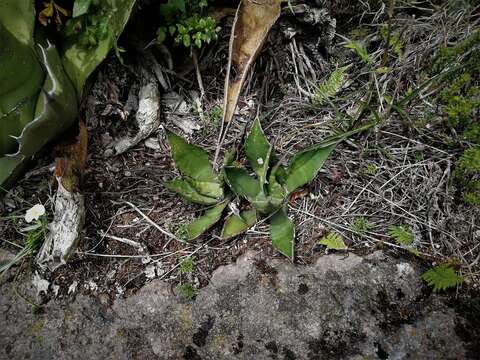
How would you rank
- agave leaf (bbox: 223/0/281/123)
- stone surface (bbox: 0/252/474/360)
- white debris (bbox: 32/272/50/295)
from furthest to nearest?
1. agave leaf (bbox: 223/0/281/123)
2. white debris (bbox: 32/272/50/295)
3. stone surface (bbox: 0/252/474/360)

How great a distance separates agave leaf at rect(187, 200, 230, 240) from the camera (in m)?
1.45

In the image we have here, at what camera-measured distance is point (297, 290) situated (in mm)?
1346

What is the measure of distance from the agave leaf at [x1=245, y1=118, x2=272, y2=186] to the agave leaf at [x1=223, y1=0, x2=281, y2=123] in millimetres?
214

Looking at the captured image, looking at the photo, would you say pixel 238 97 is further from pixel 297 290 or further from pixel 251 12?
pixel 297 290

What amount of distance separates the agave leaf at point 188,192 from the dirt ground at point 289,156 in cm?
7

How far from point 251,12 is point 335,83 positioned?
47cm

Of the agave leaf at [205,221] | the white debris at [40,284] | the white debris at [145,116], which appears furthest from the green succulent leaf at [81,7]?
the white debris at [40,284]

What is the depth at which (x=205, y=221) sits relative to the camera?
4.88ft

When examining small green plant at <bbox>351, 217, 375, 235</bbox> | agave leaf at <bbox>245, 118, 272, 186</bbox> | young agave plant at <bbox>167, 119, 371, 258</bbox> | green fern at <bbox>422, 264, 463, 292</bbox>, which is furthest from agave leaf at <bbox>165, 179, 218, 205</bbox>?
green fern at <bbox>422, 264, 463, 292</bbox>

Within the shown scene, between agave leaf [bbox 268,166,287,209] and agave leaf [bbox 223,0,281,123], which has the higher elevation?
agave leaf [bbox 223,0,281,123]

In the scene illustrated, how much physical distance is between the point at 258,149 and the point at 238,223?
0.30m

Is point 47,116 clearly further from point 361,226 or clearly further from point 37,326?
point 361,226

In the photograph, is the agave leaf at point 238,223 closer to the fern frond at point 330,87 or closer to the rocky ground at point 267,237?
the rocky ground at point 267,237

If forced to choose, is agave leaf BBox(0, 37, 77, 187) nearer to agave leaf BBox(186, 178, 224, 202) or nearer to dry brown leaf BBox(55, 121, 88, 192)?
dry brown leaf BBox(55, 121, 88, 192)
